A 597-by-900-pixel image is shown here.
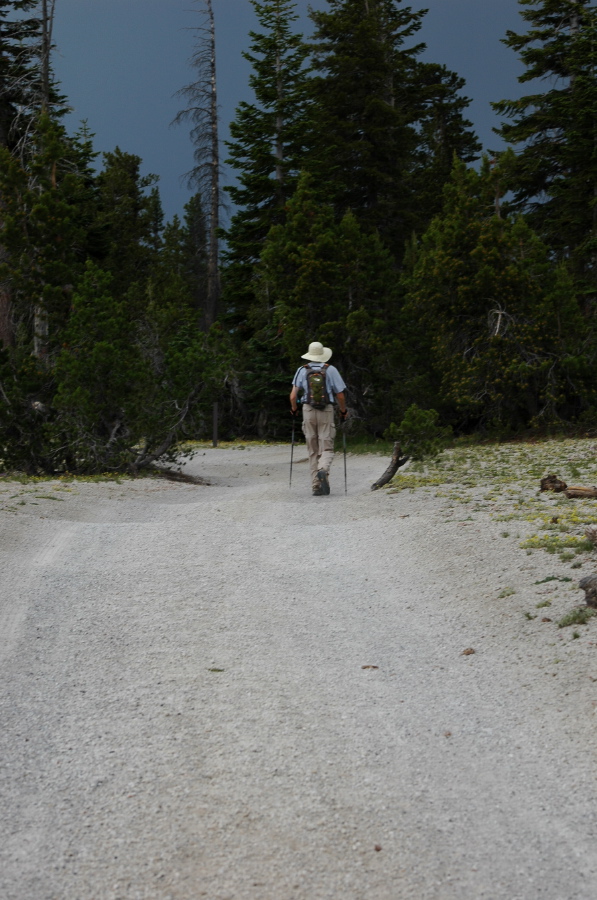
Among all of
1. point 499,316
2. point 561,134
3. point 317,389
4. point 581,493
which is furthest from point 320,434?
point 561,134

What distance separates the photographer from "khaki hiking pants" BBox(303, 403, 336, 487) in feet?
42.2

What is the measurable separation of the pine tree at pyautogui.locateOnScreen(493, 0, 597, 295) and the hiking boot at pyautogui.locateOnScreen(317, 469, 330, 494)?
16.6m

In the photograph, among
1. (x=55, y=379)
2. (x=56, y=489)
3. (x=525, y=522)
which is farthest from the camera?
(x=55, y=379)

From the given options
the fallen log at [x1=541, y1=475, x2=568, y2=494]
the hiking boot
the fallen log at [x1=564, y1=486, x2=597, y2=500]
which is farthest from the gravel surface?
the hiking boot

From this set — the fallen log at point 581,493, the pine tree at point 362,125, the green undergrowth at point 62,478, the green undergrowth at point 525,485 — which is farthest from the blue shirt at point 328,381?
the pine tree at point 362,125

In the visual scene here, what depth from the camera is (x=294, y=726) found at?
13.8 ft

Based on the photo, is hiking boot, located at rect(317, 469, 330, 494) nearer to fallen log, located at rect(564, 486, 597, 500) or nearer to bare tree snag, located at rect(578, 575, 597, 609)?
fallen log, located at rect(564, 486, 597, 500)

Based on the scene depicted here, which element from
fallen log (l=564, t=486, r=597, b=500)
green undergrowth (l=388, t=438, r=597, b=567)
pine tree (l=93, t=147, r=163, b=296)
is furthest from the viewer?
pine tree (l=93, t=147, r=163, b=296)

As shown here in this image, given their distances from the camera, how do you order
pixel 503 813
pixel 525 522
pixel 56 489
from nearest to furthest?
pixel 503 813 < pixel 525 522 < pixel 56 489

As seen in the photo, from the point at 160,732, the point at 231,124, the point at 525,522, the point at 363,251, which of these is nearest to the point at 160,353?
the point at 231,124

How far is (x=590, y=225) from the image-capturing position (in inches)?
1132

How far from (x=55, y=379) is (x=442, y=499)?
857cm

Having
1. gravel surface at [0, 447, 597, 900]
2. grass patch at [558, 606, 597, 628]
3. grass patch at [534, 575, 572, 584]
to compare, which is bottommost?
gravel surface at [0, 447, 597, 900]

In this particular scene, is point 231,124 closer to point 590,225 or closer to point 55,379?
point 590,225
